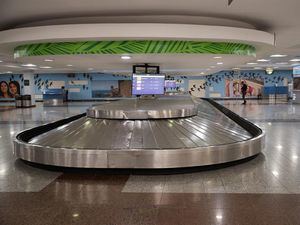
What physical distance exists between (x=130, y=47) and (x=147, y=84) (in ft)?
12.1

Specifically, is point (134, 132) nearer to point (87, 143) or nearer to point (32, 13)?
point (87, 143)

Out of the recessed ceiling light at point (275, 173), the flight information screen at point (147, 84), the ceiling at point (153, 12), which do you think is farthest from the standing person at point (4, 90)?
the recessed ceiling light at point (275, 173)

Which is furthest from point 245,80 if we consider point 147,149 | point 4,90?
point 147,149

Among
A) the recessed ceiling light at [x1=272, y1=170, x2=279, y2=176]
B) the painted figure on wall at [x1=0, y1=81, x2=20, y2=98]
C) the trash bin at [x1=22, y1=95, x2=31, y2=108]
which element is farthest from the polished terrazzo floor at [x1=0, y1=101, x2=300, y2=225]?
the painted figure on wall at [x1=0, y1=81, x2=20, y2=98]

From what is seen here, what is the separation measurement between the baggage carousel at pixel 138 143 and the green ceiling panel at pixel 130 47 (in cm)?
153

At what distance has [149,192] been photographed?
435cm

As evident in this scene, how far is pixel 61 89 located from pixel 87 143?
102 ft

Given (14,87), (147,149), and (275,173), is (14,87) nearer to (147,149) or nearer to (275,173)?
(147,149)

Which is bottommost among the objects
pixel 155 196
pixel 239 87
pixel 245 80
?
pixel 155 196

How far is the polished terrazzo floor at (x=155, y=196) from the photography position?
3465mm

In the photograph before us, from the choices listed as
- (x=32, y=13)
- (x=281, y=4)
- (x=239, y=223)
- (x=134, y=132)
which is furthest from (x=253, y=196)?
(x=32, y=13)

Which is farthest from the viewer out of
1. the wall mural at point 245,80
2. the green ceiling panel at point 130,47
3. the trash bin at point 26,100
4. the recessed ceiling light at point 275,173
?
the wall mural at point 245,80

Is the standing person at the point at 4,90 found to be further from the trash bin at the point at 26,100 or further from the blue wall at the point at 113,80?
the trash bin at the point at 26,100

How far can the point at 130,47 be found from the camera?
7270mm
